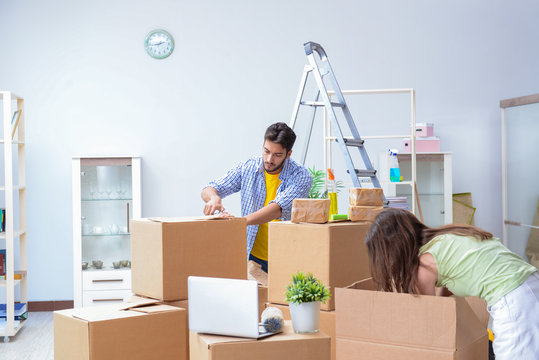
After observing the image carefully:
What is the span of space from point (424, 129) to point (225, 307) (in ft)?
10.6

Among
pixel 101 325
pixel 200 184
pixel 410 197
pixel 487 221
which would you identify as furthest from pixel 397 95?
pixel 101 325

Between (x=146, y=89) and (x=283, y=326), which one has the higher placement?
(x=146, y=89)

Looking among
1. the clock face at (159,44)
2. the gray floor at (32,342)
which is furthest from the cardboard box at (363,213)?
the clock face at (159,44)

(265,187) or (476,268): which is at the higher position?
(265,187)

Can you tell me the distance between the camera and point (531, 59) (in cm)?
499

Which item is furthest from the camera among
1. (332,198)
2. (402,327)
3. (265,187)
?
(265,187)

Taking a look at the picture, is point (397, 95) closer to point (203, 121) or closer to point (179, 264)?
point (203, 121)

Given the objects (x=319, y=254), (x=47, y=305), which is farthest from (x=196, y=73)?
(x=319, y=254)

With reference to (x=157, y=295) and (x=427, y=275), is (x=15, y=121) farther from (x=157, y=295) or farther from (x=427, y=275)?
(x=427, y=275)

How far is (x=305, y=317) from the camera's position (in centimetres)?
182

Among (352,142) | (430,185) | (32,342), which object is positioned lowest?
(32,342)

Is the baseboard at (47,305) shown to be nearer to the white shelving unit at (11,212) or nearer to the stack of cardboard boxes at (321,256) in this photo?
the white shelving unit at (11,212)

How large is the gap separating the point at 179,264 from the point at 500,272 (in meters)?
1.06

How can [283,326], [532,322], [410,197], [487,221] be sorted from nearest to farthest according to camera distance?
[532,322], [283,326], [410,197], [487,221]
